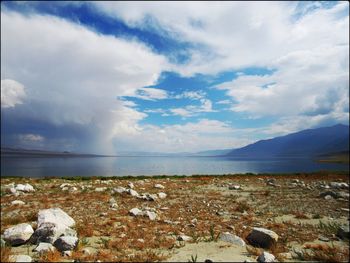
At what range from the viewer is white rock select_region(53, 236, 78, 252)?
27.2ft

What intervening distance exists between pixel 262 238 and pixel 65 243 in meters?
6.42

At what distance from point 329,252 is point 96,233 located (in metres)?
8.14

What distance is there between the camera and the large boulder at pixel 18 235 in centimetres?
932

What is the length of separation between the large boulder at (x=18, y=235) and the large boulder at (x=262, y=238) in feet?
25.7

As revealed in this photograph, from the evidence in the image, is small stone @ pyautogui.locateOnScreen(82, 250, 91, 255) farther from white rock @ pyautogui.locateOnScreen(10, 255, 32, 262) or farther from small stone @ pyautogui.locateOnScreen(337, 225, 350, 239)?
small stone @ pyautogui.locateOnScreen(337, 225, 350, 239)

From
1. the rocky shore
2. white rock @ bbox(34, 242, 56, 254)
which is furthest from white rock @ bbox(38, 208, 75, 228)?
white rock @ bbox(34, 242, 56, 254)

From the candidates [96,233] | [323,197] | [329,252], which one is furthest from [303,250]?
[323,197]

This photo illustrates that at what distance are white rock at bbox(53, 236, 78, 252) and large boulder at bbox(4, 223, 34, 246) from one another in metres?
1.78

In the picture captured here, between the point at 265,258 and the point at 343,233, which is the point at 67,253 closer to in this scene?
the point at 265,258

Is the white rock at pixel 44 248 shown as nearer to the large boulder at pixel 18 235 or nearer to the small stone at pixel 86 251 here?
the small stone at pixel 86 251

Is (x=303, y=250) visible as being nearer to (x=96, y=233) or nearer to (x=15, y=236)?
(x=96, y=233)

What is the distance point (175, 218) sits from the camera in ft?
45.3

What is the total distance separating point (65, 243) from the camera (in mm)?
8344

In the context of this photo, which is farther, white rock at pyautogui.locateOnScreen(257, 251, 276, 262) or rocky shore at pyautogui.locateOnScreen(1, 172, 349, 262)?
rocky shore at pyautogui.locateOnScreen(1, 172, 349, 262)
